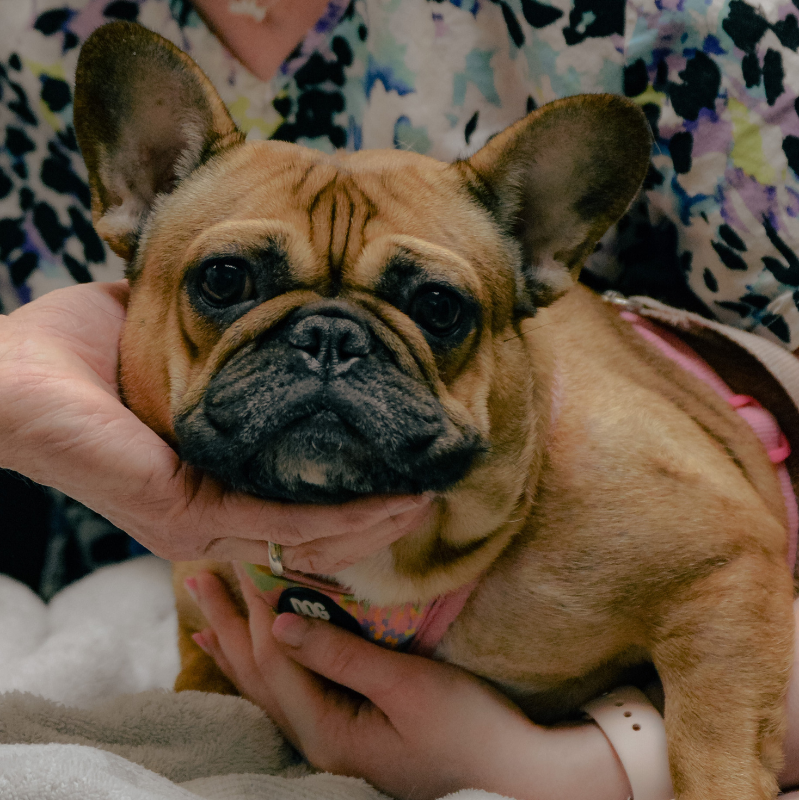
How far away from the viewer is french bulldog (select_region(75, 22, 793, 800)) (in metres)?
1.04

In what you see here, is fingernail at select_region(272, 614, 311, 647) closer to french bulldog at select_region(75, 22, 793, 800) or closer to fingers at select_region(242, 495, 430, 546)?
A: french bulldog at select_region(75, 22, 793, 800)

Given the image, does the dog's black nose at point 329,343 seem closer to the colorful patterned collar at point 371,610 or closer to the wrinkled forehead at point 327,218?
the wrinkled forehead at point 327,218

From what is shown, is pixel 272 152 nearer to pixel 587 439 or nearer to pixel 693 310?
pixel 587 439

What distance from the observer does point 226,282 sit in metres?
1.03

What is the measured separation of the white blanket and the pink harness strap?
0.86 metres

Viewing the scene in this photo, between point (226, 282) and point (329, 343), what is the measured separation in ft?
0.68

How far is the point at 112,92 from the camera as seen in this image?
3.86 ft

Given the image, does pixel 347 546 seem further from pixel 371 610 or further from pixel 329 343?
pixel 329 343

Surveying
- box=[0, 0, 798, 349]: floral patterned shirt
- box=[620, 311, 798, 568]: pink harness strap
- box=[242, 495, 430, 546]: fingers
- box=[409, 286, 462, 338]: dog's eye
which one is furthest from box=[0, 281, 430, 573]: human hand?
box=[0, 0, 798, 349]: floral patterned shirt

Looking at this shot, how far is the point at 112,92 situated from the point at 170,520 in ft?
2.28

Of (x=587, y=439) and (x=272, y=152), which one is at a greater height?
(x=272, y=152)

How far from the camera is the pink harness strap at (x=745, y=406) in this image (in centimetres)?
150

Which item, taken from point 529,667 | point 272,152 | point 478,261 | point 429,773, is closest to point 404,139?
point 272,152

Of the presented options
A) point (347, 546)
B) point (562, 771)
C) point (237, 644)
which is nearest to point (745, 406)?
point (562, 771)
